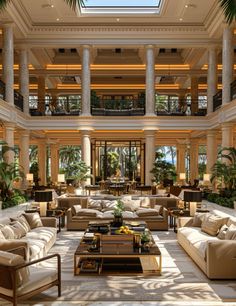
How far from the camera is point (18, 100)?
61.6ft

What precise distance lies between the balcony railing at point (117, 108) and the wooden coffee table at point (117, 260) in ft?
45.1

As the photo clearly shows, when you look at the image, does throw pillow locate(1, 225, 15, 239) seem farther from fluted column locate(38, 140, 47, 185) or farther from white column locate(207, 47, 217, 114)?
fluted column locate(38, 140, 47, 185)

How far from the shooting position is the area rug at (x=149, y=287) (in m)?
5.49

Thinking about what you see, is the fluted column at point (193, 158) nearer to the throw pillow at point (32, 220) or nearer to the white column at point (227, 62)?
the white column at point (227, 62)

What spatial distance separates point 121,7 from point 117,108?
5.48m

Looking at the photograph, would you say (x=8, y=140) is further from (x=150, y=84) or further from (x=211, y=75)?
(x=211, y=75)

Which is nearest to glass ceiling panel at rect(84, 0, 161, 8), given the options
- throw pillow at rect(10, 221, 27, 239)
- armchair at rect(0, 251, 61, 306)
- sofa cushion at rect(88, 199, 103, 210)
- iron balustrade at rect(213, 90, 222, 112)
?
iron balustrade at rect(213, 90, 222, 112)

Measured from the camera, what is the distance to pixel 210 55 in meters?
19.4

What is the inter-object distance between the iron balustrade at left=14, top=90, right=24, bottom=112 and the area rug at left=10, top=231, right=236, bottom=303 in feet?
40.3

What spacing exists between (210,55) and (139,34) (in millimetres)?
3494

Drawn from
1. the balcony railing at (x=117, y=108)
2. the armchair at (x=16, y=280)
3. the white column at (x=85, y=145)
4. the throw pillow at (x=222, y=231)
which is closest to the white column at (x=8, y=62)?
the white column at (x=85, y=145)

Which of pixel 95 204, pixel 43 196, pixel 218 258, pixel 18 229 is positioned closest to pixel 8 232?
pixel 18 229

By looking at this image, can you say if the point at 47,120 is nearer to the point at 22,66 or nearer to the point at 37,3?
the point at 22,66

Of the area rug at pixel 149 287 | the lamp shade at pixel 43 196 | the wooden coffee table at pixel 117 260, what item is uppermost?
the lamp shade at pixel 43 196
